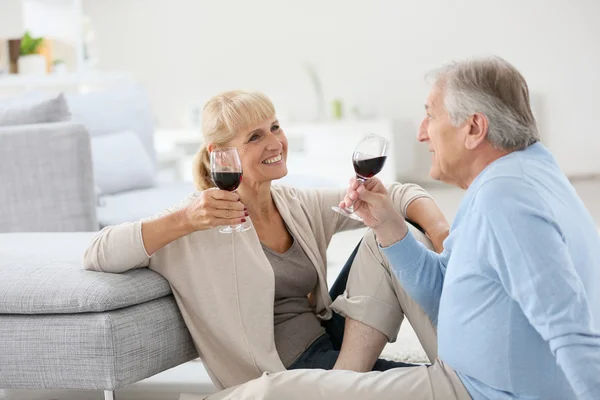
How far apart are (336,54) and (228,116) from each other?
6.17 meters

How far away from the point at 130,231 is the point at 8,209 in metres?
1.88

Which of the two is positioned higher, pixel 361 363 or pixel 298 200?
pixel 298 200

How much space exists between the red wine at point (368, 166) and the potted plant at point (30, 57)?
5.44 meters

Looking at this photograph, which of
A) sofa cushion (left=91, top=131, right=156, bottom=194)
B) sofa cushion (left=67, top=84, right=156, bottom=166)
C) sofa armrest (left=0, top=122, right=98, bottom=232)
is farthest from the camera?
sofa cushion (left=67, top=84, right=156, bottom=166)

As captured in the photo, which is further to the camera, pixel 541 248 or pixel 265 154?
pixel 265 154

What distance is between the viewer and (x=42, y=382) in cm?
219

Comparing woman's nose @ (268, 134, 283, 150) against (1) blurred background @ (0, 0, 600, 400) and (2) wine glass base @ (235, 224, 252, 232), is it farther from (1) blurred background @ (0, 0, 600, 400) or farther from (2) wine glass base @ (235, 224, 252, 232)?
(1) blurred background @ (0, 0, 600, 400)

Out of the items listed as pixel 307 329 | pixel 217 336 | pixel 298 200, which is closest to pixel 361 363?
pixel 307 329

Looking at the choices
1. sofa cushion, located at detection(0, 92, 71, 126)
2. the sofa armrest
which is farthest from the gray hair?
sofa cushion, located at detection(0, 92, 71, 126)

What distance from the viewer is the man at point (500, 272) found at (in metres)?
1.58

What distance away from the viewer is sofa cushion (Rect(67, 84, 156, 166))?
4762mm

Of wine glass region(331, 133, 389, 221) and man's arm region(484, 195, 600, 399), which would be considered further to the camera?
wine glass region(331, 133, 389, 221)

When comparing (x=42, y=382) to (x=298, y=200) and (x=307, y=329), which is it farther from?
(x=298, y=200)

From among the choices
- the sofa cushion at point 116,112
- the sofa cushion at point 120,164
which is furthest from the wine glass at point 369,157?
the sofa cushion at point 116,112
